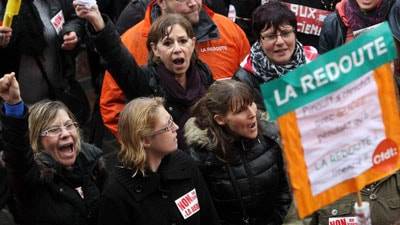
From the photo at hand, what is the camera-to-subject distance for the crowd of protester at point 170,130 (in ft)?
14.7

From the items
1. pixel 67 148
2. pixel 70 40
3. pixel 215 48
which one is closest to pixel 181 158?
pixel 67 148

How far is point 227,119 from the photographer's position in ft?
15.8

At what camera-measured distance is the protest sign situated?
143 inches

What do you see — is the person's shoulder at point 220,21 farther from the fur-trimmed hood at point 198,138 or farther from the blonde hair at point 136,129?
the blonde hair at point 136,129

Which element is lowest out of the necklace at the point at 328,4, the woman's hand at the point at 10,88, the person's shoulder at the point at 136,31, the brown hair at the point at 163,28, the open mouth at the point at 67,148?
the necklace at the point at 328,4

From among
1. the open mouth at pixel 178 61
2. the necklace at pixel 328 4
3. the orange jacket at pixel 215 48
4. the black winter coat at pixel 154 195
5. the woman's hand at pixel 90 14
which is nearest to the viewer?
the black winter coat at pixel 154 195

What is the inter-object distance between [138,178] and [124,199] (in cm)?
13

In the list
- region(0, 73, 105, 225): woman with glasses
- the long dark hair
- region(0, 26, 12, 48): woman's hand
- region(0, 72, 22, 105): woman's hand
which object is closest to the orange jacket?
region(0, 26, 12, 48): woman's hand

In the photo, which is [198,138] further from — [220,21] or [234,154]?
[220,21]

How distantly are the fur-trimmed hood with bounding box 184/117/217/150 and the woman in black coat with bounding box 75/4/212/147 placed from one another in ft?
1.16

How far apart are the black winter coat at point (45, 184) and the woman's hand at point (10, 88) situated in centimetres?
9

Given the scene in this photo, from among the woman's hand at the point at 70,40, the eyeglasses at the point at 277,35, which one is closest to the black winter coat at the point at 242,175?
the eyeglasses at the point at 277,35

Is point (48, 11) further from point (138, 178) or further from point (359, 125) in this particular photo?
point (359, 125)

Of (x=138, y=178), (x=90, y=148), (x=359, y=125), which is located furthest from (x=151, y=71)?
(x=359, y=125)
